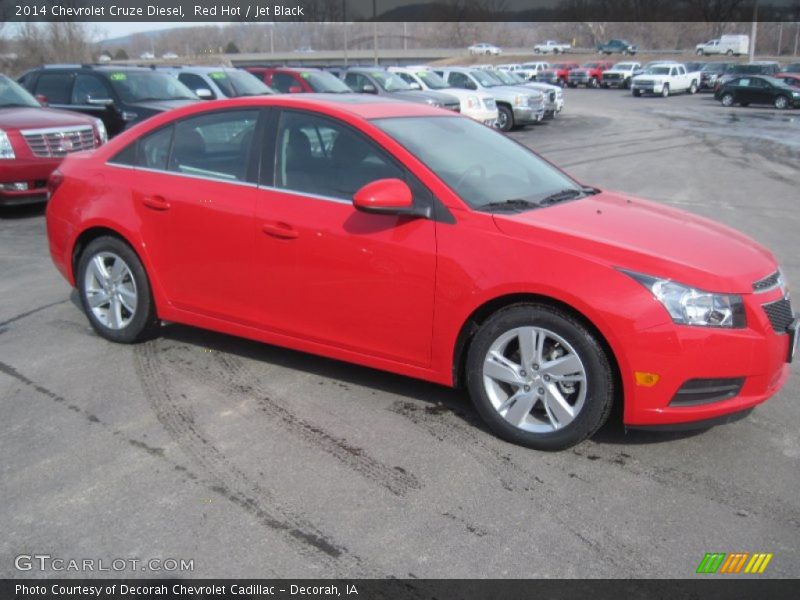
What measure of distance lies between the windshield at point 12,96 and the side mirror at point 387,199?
369 inches

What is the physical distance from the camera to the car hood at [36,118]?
9945 mm

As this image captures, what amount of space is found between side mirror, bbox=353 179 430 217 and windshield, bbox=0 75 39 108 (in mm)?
9372

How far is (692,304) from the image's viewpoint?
3.54 m

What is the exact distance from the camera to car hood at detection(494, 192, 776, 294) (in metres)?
3.61

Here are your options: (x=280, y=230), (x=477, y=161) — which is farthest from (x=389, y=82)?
(x=280, y=230)

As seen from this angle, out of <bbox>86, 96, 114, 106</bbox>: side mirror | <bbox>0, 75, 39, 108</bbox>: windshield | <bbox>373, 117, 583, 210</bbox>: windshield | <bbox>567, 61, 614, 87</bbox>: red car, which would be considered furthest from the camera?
<bbox>567, 61, 614, 87</bbox>: red car

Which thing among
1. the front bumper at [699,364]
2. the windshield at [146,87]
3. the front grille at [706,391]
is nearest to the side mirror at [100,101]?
the windshield at [146,87]

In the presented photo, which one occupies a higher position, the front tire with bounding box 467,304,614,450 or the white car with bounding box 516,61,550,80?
the white car with bounding box 516,61,550,80

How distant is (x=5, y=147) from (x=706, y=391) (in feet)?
29.9

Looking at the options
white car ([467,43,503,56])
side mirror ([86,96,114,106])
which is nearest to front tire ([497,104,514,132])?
side mirror ([86,96,114,106])

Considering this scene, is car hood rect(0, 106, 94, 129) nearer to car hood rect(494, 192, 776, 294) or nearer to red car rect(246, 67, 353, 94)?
red car rect(246, 67, 353, 94)

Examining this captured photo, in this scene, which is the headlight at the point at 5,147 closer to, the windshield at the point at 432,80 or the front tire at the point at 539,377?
the front tire at the point at 539,377

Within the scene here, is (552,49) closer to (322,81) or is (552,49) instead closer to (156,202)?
(322,81)

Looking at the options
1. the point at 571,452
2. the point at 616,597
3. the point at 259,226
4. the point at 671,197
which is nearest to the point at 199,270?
the point at 259,226
